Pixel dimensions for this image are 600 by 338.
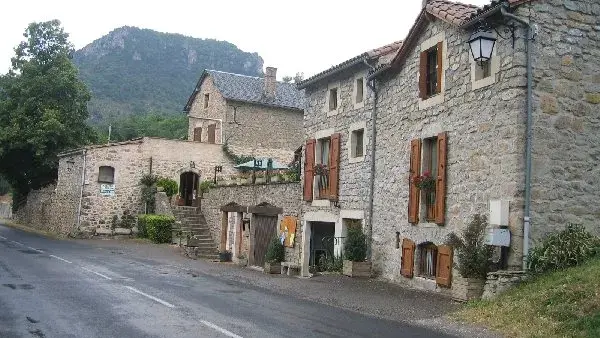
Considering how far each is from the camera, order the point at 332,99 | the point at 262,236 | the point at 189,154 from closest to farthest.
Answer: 1. the point at 332,99
2. the point at 262,236
3. the point at 189,154

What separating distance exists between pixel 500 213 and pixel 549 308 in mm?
2805

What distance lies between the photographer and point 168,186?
31891 mm

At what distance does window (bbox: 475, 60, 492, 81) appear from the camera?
1239 cm

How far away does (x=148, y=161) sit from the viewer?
105 feet

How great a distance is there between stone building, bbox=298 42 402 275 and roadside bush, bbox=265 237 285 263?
1.06m

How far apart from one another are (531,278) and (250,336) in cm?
564

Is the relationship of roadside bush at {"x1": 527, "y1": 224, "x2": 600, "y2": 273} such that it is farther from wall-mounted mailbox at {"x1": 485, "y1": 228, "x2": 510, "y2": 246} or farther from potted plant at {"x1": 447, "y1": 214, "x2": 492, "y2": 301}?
potted plant at {"x1": 447, "y1": 214, "x2": 492, "y2": 301}

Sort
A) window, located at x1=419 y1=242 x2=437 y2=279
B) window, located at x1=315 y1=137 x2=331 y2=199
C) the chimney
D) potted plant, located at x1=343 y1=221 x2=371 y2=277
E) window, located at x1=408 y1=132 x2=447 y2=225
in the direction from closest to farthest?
window, located at x1=408 y1=132 x2=447 y2=225 < window, located at x1=419 y1=242 x2=437 y2=279 < potted plant, located at x1=343 y1=221 x2=371 y2=277 < window, located at x1=315 y1=137 x2=331 y2=199 < the chimney

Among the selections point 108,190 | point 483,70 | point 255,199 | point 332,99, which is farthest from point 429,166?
point 108,190

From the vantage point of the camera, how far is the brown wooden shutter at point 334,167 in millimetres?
18500

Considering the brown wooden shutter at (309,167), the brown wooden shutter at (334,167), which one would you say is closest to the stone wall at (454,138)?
the brown wooden shutter at (334,167)

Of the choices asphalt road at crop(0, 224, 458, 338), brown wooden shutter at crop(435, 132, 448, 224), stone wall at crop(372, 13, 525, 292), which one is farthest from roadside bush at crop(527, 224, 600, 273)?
asphalt road at crop(0, 224, 458, 338)

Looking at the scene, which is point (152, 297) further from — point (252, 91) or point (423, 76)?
point (252, 91)

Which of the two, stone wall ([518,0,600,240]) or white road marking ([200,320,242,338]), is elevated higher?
stone wall ([518,0,600,240])
